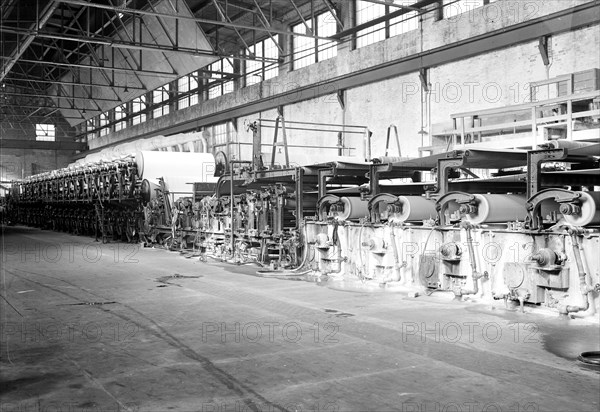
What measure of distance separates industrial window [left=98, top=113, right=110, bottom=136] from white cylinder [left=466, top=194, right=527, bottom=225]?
3136 centimetres

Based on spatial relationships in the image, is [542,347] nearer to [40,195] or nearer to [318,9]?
[318,9]

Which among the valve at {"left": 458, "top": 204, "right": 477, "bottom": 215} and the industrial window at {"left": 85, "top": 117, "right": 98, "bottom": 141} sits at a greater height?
the industrial window at {"left": 85, "top": 117, "right": 98, "bottom": 141}

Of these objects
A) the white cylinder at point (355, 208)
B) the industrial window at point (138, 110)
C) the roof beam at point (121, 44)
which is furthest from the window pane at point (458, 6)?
the industrial window at point (138, 110)

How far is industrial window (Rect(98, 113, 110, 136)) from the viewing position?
3612 cm

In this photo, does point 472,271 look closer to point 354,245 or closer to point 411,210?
point 411,210

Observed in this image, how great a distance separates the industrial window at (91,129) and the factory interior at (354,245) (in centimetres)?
1829

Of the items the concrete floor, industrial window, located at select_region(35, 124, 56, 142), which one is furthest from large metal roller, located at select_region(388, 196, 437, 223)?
industrial window, located at select_region(35, 124, 56, 142)

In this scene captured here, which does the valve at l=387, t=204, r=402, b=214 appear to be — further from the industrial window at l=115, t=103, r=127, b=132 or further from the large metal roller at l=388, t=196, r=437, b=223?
the industrial window at l=115, t=103, r=127, b=132

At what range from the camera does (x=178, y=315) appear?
266 inches

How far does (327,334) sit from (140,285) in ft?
14.2

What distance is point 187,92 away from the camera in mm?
26359

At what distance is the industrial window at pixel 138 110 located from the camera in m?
31.4

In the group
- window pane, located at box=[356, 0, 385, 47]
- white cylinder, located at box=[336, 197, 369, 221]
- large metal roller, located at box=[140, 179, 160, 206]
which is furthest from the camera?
large metal roller, located at box=[140, 179, 160, 206]

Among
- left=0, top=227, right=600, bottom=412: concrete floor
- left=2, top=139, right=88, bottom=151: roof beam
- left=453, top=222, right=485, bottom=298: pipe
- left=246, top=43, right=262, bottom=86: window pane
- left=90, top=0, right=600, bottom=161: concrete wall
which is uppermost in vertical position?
left=246, top=43, right=262, bottom=86: window pane
